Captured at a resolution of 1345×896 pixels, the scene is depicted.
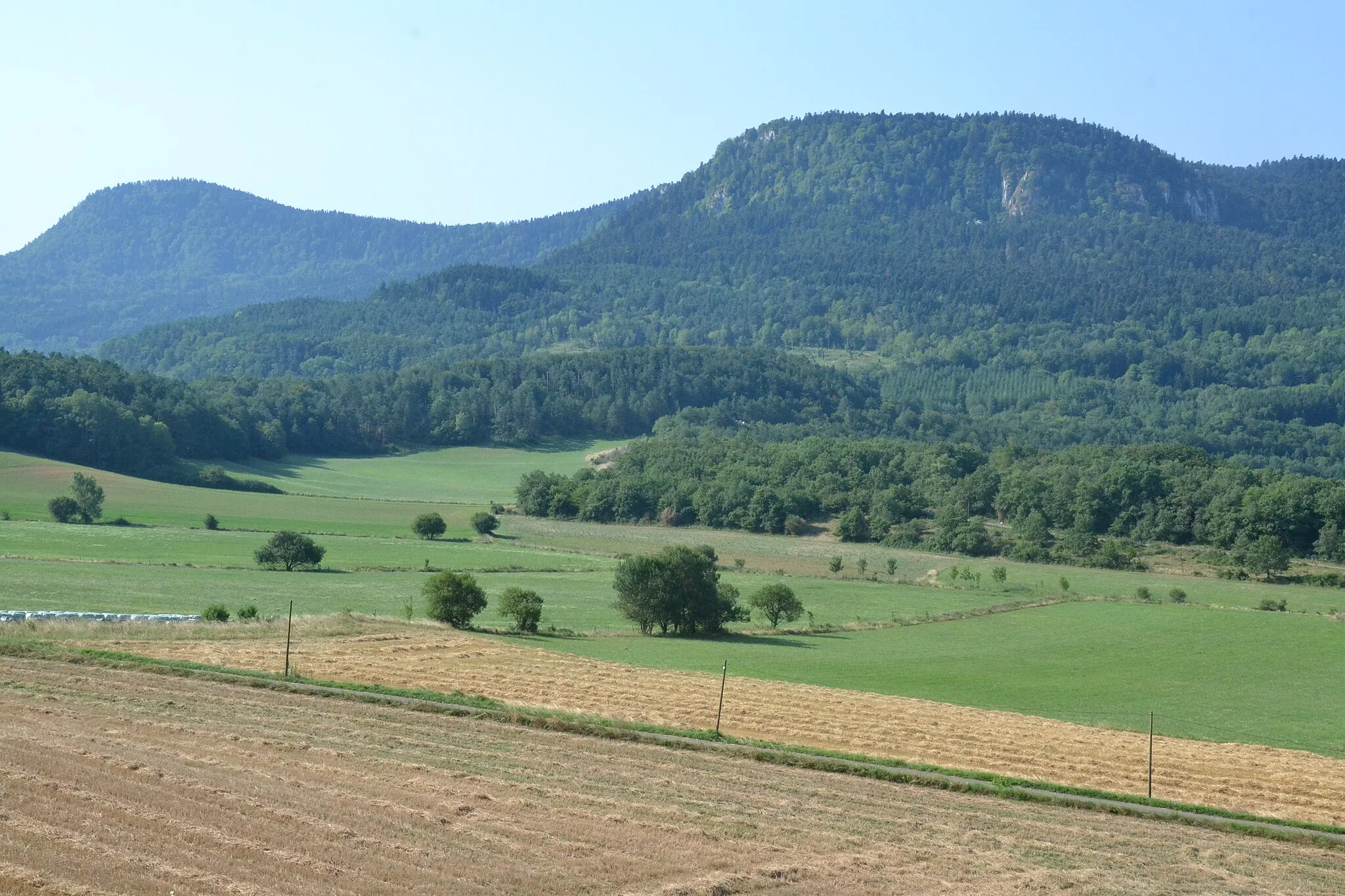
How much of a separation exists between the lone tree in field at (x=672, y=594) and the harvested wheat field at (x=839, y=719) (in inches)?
407

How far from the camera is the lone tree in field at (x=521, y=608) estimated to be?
5406cm

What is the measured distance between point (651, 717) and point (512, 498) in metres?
96.3

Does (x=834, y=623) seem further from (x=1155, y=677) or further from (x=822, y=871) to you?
(x=822, y=871)

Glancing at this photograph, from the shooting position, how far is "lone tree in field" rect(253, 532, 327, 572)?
239 feet

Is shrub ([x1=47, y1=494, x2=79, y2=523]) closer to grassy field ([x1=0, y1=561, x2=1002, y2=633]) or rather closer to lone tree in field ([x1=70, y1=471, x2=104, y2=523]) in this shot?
lone tree in field ([x1=70, y1=471, x2=104, y2=523])

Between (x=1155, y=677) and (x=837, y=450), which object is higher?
(x=837, y=450)

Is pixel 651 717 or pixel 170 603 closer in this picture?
pixel 651 717

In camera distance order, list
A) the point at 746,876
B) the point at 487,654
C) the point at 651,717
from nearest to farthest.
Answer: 1. the point at 746,876
2. the point at 651,717
3. the point at 487,654

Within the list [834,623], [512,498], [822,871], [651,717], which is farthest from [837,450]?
[822,871]

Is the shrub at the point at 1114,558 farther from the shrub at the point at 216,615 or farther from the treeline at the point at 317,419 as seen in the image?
the treeline at the point at 317,419

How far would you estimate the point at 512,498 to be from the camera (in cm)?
12962

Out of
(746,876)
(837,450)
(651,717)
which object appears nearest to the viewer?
(746,876)

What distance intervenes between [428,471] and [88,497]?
66668 millimetres

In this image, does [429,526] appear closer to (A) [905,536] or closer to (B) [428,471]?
(A) [905,536]
